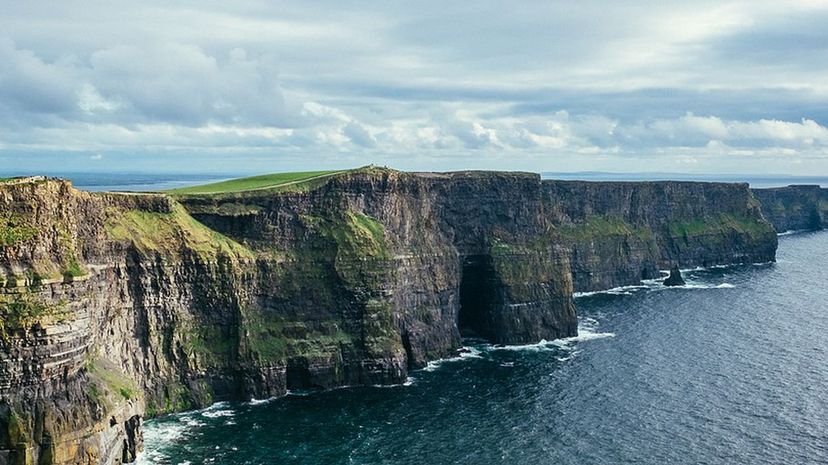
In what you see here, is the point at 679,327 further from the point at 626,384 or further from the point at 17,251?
the point at 17,251

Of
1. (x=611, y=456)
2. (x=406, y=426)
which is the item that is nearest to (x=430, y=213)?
(x=406, y=426)

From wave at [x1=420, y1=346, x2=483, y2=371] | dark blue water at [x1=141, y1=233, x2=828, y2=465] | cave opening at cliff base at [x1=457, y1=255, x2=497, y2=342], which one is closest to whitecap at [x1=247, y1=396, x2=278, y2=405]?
dark blue water at [x1=141, y1=233, x2=828, y2=465]

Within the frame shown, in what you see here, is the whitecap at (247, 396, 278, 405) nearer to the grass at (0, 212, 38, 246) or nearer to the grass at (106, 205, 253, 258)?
the grass at (106, 205, 253, 258)

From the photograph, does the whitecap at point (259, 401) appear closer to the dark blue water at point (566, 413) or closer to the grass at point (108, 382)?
the dark blue water at point (566, 413)

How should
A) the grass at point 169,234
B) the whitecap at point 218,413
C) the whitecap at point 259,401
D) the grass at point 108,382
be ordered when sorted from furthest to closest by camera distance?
1. the whitecap at point 259,401
2. the grass at point 169,234
3. the whitecap at point 218,413
4. the grass at point 108,382

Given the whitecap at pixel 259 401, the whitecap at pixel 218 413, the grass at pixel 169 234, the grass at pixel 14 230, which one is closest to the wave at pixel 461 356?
the whitecap at pixel 259 401

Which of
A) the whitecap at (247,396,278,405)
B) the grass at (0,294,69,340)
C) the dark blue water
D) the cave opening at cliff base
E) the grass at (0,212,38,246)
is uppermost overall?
the grass at (0,212,38,246)
